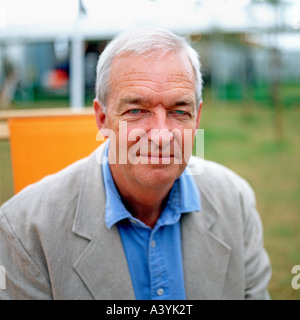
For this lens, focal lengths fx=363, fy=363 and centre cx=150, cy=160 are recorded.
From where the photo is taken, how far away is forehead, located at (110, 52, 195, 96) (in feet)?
4.85

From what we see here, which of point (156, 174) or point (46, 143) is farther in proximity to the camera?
point (46, 143)

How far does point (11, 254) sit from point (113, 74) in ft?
2.93

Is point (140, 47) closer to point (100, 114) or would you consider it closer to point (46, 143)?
point (100, 114)

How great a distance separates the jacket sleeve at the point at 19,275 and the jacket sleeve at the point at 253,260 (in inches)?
39.8

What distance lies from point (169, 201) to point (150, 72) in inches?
26.3

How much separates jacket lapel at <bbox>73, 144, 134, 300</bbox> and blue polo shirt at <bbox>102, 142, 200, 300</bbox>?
45 millimetres

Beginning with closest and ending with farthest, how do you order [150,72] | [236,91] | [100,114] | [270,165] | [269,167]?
[150,72] < [100,114] < [269,167] < [270,165] < [236,91]

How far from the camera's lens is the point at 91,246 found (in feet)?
5.32

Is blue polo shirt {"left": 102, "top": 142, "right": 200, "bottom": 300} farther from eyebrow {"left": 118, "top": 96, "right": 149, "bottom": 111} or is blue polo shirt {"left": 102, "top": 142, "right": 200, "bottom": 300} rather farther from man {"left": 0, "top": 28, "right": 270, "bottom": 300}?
eyebrow {"left": 118, "top": 96, "right": 149, "bottom": 111}

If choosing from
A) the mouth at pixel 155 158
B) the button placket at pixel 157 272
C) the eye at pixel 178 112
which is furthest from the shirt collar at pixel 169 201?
the eye at pixel 178 112

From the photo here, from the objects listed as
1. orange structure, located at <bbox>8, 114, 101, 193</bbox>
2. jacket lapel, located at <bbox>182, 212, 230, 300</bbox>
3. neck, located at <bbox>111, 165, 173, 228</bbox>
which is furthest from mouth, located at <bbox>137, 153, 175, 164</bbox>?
orange structure, located at <bbox>8, 114, 101, 193</bbox>

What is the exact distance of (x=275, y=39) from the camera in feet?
29.3

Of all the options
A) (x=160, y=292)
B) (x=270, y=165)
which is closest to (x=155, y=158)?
(x=160, y=292)
